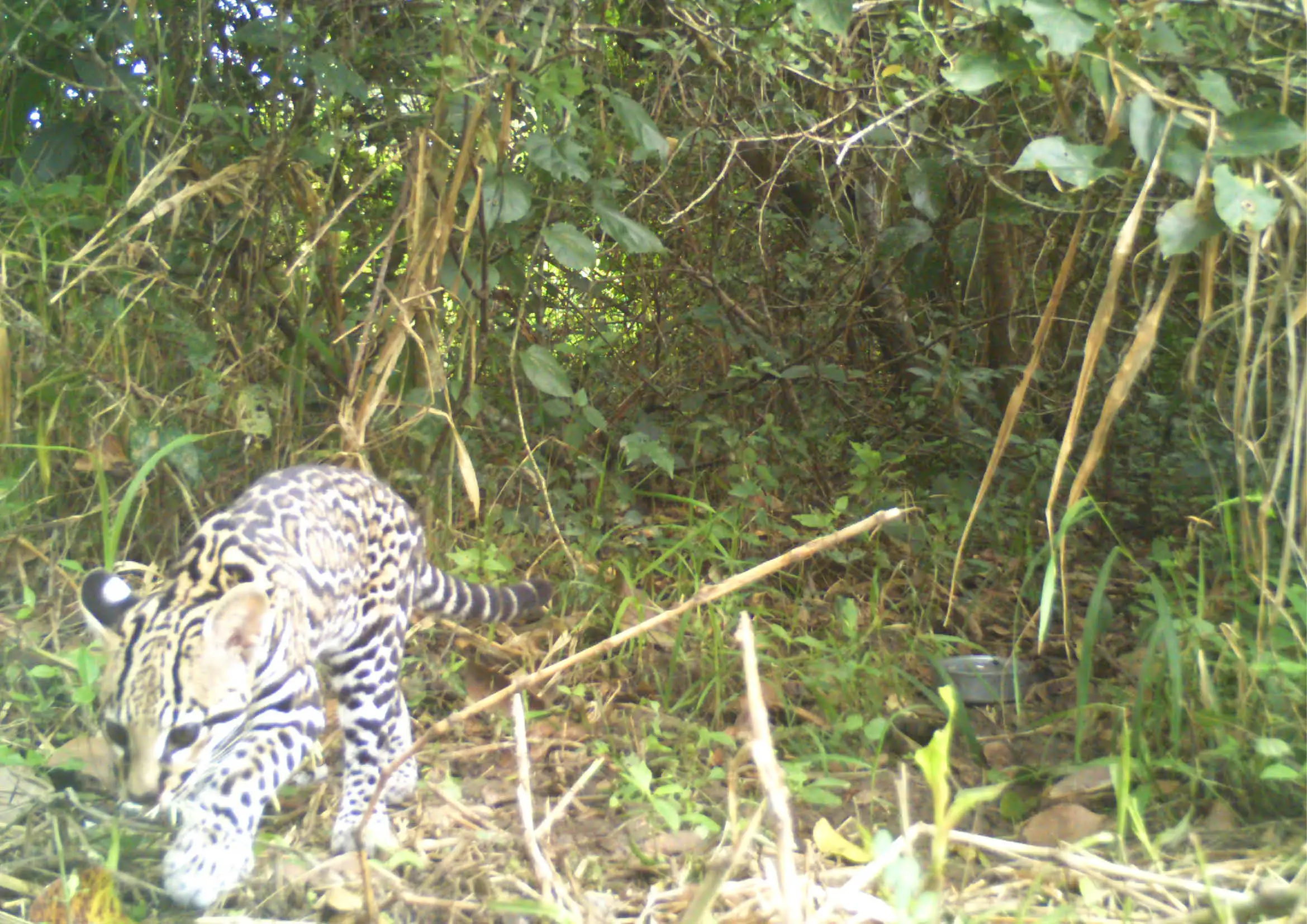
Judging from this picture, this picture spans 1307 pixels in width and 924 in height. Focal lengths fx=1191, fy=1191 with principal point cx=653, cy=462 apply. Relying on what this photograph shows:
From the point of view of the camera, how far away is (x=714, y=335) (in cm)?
575

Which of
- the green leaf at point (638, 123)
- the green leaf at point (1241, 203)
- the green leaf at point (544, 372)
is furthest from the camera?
the green leaf at point (544, 372)

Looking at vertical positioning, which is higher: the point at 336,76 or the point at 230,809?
the point at 336,76

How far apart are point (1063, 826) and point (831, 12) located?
6.97ft

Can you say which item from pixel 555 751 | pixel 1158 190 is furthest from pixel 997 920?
pixel 1158 190

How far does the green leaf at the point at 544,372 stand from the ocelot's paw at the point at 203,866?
2.03 metres

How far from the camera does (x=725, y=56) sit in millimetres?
4703

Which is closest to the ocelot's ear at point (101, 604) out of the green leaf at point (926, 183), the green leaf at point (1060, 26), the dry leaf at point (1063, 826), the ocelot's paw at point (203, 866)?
the ocelot's paw at point (203, 866)

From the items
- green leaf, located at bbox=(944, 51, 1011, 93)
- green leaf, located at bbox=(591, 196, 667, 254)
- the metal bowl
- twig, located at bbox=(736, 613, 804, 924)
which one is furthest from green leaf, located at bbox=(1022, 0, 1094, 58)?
the metal bowl

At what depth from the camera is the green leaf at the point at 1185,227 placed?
2.69 m

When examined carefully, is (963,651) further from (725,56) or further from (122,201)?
(122,201)

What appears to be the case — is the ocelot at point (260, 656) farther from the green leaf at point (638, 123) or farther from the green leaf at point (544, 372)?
the green leaf at point (638, 123)

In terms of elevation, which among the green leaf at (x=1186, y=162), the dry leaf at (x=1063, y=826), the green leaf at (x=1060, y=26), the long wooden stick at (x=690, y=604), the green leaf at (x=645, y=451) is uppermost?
the green leaf at (x=1060, y=26)

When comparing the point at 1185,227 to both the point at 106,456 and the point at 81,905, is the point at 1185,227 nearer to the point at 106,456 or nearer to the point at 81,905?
the point at 81,905

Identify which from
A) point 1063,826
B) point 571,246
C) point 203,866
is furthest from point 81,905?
point 571,246
